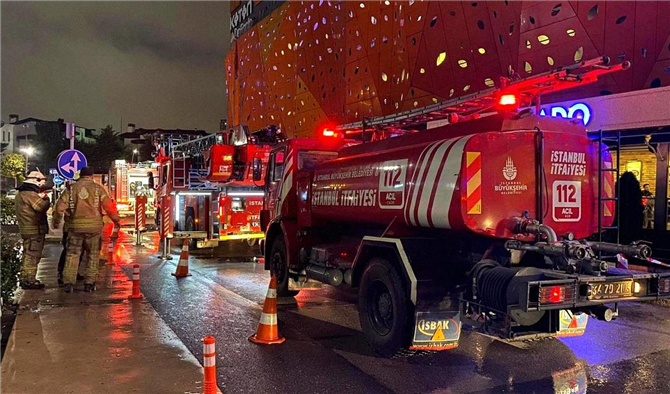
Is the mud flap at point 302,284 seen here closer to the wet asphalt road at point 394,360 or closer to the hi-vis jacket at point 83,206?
the wet asphalt road at point 394,360

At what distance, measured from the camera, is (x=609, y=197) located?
5938mm

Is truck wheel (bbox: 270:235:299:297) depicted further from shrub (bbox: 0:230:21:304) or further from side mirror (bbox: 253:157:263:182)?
shrub (bbox: 0:230:21:304)

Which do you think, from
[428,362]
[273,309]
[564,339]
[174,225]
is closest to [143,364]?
[273,309]

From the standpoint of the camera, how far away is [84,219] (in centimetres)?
872

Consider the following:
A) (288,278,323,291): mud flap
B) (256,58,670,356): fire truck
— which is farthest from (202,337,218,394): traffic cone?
(288,278,323,291): mud flap

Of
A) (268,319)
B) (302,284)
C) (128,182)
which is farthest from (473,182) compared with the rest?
(128,182)

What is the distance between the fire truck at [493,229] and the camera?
15.7 feet

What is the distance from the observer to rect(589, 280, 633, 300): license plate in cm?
467

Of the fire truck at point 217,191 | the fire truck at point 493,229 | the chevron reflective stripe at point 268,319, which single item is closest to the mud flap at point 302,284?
the fire truck at point 493,229

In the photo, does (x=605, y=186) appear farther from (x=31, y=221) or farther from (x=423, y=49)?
(x=423, y=49)

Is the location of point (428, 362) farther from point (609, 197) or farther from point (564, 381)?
point (609, 197)

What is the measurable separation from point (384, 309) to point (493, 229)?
158 centimetres

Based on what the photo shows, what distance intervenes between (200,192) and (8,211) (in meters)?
5.64

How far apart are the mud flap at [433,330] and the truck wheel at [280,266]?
12.7 ft
